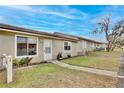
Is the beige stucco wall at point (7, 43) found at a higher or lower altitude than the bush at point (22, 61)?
higher

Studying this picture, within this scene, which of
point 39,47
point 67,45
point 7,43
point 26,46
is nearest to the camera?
point 7,43

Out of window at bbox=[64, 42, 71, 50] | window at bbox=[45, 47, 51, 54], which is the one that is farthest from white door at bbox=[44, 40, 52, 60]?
window at bbox=[64, 42, 71, 50]

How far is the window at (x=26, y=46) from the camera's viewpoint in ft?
32.5

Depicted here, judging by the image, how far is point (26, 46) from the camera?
10492 mm

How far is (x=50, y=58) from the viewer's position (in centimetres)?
1364

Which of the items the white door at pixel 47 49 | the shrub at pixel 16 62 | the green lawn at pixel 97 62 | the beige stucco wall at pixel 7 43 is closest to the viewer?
the beige stucco wall at pixel 7 43

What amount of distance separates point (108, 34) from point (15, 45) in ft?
76.2

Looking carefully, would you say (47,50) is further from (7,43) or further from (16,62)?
(7,43)

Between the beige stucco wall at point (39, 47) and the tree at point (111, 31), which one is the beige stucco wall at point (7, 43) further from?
the tree at point (111, 31)

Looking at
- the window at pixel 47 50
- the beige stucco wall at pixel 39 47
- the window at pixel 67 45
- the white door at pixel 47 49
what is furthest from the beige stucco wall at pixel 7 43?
the window at pixel 67 45

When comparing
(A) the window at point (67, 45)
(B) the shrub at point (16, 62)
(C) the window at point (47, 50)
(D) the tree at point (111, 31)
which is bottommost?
(B) the shrub at point (16, 62)

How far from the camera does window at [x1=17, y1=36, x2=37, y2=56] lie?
990 cm

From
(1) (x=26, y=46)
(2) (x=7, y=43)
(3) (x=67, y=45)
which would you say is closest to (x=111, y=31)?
(3) (x=67, y=45)
